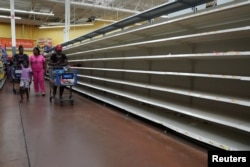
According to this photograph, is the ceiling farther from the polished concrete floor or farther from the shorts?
the polished concrete floor

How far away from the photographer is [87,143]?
328 cm

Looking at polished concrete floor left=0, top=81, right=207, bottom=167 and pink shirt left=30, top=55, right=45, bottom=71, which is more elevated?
pink shirt left=30, top=55, right=45, bottom=71

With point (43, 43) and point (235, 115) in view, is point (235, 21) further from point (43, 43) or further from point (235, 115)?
point (43, 43)

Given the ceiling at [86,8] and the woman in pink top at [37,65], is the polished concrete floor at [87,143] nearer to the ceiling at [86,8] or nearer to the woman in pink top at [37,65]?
the woman in pink top at [37,65]

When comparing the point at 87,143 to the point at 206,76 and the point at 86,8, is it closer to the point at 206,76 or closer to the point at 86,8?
the point at 206,76

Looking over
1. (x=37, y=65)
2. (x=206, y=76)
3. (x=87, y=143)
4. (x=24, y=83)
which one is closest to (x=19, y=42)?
(x=37, y=65)

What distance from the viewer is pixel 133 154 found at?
290 centimetres

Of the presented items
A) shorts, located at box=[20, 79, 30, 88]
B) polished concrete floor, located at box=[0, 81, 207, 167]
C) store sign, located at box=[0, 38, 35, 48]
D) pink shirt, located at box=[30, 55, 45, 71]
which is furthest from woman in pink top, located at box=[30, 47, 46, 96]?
store sign, located at box=[0, 38, 35, 48]

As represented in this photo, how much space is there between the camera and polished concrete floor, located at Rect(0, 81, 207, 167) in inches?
106

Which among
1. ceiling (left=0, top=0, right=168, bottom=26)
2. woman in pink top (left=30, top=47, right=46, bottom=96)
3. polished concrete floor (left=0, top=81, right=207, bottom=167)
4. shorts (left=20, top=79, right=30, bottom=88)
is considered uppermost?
ceiling (left=0, top=0, right=168, bottom=26)

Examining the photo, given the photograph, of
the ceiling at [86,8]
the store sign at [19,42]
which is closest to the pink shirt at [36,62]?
Answer: the ceiling at [86,8]

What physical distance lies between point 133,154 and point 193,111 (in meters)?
1.02

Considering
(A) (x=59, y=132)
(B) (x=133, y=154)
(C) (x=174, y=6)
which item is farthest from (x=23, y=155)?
(C) (x=174, y=6)

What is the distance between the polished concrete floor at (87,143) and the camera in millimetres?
2693
